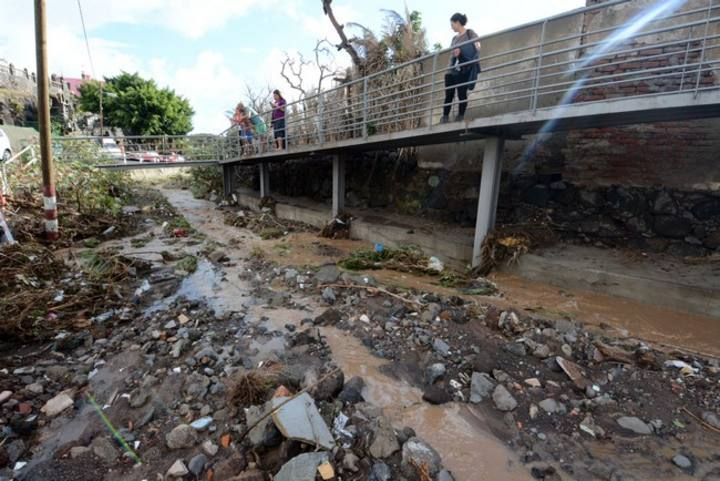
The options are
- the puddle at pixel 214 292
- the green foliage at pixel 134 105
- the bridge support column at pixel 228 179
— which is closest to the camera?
the puddle at pixel 214 292

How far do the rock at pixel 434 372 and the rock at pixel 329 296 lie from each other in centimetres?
174

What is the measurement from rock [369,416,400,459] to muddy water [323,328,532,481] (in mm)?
175

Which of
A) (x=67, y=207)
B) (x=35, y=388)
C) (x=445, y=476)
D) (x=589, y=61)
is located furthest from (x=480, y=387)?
(x=67, y=207)

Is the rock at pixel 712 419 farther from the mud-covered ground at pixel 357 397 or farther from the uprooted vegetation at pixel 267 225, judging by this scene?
the uprooted vegetation at pixel 267 225

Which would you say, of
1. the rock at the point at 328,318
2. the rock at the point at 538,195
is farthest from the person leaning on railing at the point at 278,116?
the rock at the point at 328,318

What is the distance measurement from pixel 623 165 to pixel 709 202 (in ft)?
3.63

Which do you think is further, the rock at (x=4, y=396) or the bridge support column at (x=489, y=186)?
the bridge support column at (x=489, y=186)

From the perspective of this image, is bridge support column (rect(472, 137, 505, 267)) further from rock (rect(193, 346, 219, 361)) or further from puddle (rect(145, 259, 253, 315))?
rock (rect(193, 346, 219, 361))

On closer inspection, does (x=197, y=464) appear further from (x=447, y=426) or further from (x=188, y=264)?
(x=188, y=264)

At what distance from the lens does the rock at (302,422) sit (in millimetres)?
2115

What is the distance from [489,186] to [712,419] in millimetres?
3355

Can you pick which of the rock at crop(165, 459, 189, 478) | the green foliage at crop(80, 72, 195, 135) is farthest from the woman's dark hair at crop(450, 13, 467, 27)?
the green foliage at crop(80, 72, 195, 135)

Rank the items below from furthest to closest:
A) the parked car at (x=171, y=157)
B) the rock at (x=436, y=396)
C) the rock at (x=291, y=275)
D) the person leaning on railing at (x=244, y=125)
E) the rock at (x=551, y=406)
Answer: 1. the parked car at (x=171, y=157)
2. the person leaning on railing at (x=244, y=125)
3. the rock at (x=291, y=275)
4. the rock at (x=436, y=396)
5. the rock at (x=551, y=406)

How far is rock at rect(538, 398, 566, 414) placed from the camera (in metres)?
2.52
